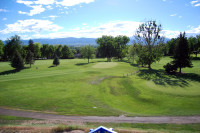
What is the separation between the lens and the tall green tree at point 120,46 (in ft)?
311

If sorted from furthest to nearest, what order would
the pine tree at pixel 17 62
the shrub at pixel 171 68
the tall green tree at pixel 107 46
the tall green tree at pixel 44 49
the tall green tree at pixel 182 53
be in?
the tall green tree at pixel 44 49 → the tall green tree at pixel 107 46 → the pine tree at pixel 17 62 → the shrub at pixel 171 68 → the tall green tree at pixel 182 53

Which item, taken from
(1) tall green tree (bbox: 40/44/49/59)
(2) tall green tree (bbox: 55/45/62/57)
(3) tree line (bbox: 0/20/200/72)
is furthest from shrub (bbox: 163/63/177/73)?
(1) tall green tree (bbox: 40/44/49/59)

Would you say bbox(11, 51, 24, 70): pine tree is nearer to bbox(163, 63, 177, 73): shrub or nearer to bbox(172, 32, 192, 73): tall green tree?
bbox(163, 63, 177, 73): shrub

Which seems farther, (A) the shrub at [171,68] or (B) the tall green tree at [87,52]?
(B) the tall green tree at [87,52]

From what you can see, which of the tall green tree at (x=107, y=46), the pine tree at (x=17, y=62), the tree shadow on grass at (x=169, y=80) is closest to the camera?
the tree shadow on grass at (x=169, y=80)

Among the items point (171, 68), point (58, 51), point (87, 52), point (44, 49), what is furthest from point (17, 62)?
point (58, 51)

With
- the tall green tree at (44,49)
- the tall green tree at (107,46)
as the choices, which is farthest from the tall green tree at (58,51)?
the tall green tree at (107,46)

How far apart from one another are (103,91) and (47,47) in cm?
10080

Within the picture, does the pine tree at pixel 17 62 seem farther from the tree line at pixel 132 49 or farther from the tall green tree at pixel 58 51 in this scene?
the tall green tree at pixel 58 51

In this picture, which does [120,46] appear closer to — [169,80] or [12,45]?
[169,80]

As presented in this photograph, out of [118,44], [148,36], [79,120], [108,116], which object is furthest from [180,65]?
[118,44]

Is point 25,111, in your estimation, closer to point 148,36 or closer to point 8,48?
point 148,36

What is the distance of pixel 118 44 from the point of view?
102688 mm

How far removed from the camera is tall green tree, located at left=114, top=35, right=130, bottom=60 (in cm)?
9488
